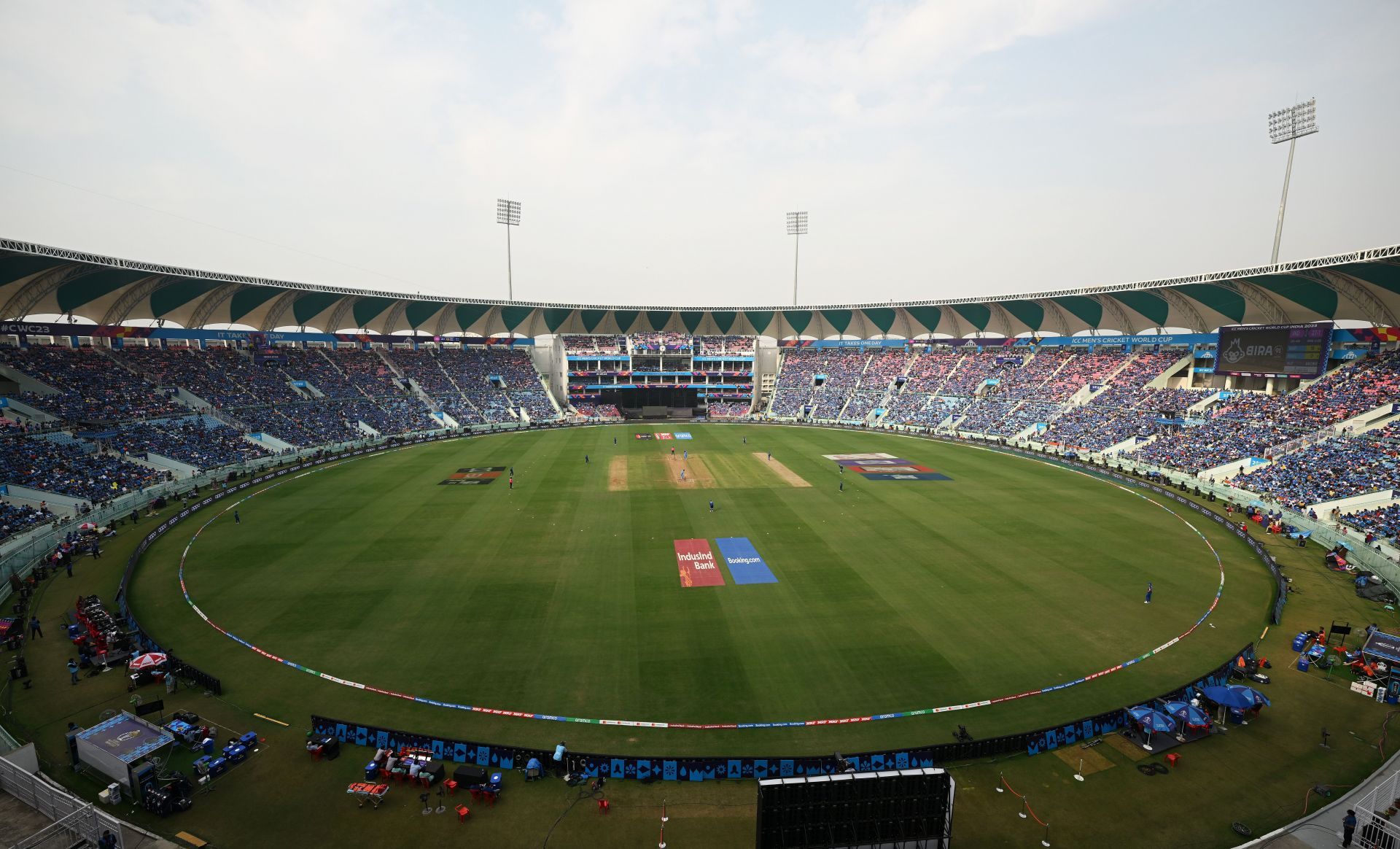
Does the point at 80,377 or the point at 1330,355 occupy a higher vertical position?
the point at 1330,355

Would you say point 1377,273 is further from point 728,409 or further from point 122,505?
point 122,505

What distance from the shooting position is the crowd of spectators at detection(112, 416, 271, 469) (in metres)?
46.2

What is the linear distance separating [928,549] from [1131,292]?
54316 millimetres

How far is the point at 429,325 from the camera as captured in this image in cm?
8994

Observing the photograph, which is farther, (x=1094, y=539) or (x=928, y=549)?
(x=1094, y=539)

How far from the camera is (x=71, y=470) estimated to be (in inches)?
1527

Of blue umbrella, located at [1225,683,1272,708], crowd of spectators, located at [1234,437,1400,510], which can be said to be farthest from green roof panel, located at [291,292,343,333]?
crowd of spectators, located at [1234,437,1400,510]

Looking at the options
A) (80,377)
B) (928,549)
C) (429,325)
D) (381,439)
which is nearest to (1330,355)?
(928,549)

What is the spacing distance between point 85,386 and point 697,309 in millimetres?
72840

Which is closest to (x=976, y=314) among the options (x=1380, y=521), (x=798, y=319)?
(x=798, y=319)

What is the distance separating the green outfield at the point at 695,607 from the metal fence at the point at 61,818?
7.13 meters

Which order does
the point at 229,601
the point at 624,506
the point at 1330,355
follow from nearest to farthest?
the point at 229,601 → the point at 624,506 → the point at 1330,355

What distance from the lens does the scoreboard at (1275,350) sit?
5100cm

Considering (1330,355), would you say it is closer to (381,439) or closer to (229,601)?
Result: (229,601)
